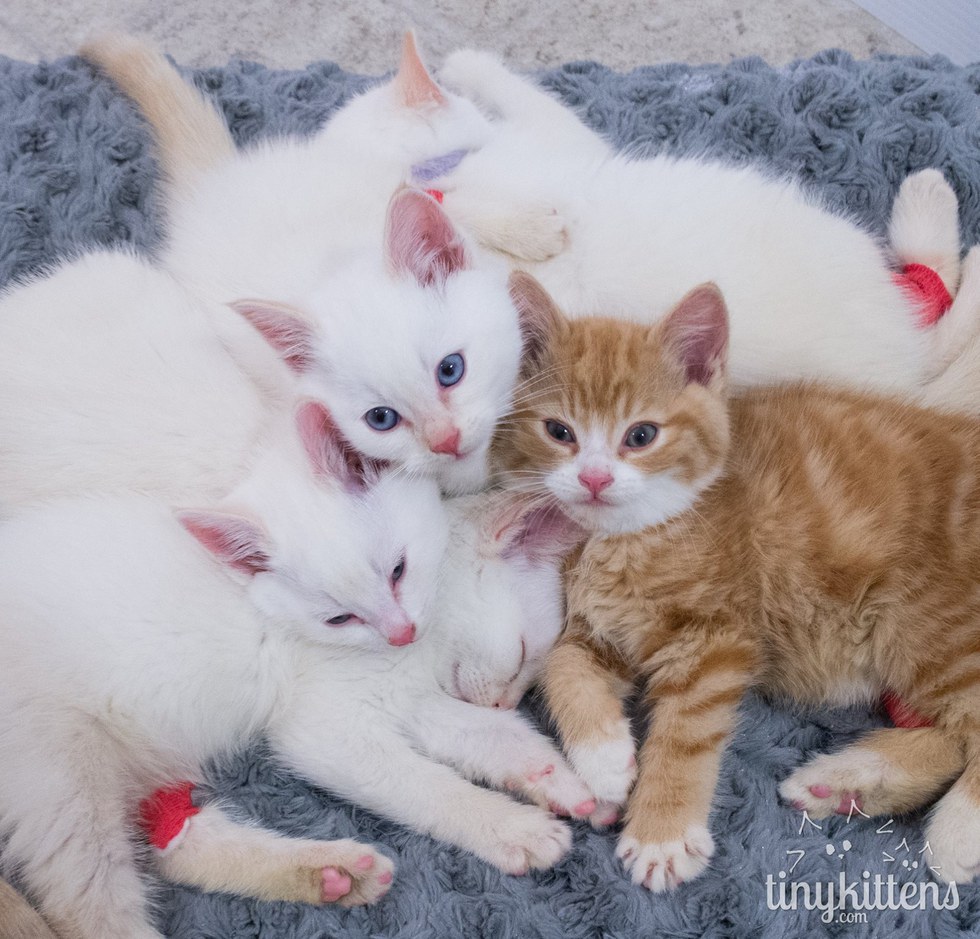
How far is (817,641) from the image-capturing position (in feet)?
4.81

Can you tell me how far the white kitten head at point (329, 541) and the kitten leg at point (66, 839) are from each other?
324 millimetres

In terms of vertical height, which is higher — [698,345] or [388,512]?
[698,345]

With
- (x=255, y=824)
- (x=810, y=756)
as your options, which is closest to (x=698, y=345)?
(x=810, y=756)

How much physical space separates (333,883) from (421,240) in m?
0.90

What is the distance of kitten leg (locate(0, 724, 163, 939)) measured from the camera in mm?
1259

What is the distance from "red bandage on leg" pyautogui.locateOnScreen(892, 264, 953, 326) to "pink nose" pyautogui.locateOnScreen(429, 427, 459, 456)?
910 mm

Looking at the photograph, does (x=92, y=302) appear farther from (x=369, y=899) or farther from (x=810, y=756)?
(x=810, y=756)

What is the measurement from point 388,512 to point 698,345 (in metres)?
0.52

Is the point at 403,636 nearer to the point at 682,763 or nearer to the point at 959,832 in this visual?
the point at 682,763

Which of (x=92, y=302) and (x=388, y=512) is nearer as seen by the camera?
(x=388, y=512)

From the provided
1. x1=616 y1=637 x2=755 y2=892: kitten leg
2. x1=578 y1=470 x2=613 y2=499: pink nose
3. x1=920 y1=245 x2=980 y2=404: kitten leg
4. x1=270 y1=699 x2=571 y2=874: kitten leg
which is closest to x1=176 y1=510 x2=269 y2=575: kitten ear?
x1=270 y1=699 x2=571 y2=874: kitten leg

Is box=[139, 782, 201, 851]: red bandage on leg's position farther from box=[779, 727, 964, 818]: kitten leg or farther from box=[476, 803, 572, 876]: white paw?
box=[779, 727, 964, 818]: kitten leg

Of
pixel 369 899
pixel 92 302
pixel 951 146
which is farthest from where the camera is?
pixel 951 146

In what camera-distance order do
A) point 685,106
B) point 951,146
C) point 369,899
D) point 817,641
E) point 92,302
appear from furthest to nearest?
point 685,106 < point 951,146 < point 92,302 < point 817,641 < point 369,899
